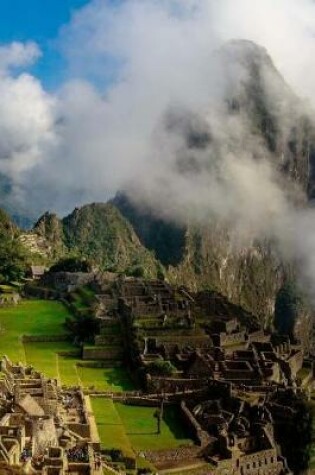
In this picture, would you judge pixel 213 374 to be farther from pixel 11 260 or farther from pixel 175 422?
pixel 11 260

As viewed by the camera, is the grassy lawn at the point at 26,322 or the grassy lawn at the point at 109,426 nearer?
the grassy lawn at the point at 109,426

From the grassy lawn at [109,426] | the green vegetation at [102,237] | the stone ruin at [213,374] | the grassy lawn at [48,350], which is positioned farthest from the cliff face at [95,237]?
the grassy lawn at [109,426]

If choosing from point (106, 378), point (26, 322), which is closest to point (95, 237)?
point (26, 322)

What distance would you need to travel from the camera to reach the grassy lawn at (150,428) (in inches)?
1372

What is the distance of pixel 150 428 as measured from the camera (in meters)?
37.3

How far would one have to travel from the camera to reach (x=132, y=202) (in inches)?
6658

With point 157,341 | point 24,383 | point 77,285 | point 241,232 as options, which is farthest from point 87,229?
point 24,383

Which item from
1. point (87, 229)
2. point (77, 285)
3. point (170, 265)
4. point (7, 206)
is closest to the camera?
point (77, 285)

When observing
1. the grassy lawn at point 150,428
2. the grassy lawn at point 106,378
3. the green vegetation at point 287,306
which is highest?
the green vegetation at point 287,306

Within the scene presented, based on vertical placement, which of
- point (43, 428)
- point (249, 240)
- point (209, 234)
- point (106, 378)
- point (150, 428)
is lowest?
point (150, 428)

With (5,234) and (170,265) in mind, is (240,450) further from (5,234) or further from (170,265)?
(170,265)

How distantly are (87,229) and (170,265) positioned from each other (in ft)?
58.7

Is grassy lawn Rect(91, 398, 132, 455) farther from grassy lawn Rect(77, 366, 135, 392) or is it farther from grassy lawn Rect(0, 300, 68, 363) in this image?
grassy lawn Rect(0, 300, 68, 363)

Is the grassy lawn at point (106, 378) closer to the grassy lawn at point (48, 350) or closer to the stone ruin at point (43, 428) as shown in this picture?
the grassy lawn at point (48, 350)
